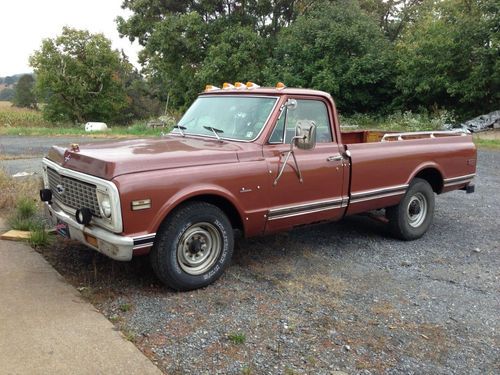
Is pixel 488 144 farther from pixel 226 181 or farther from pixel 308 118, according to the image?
pixel 226 181

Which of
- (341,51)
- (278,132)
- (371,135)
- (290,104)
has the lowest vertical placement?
(371,135)

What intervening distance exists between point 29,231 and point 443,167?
5.18 m

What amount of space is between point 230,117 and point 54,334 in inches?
106

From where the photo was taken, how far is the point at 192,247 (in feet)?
13.9

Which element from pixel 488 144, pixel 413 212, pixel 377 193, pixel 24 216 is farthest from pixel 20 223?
pixel 488 144

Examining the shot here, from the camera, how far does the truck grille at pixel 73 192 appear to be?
3.93 meters

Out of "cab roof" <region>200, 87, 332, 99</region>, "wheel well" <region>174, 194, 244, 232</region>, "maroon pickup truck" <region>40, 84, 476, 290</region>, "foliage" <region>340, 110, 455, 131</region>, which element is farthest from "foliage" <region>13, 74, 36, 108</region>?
"wheel well" <region>174, 194, 244, 232</region>

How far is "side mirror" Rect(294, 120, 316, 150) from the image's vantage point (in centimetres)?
457

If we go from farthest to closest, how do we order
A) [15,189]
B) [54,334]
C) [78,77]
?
[78,77]
[15,189]
[54,334]

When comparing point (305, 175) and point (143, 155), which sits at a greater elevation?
point (143, 155)

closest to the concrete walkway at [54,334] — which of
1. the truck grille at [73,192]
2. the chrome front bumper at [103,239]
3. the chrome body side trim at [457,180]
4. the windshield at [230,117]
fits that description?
the chrome front bumper at [103,239]

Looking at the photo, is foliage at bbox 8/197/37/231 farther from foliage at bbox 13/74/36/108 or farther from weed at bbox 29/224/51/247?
foliage at bbox 13/74/36/108

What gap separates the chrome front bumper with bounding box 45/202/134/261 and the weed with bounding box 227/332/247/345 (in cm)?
101

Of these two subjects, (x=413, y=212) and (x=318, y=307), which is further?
(x=413, y=212)
